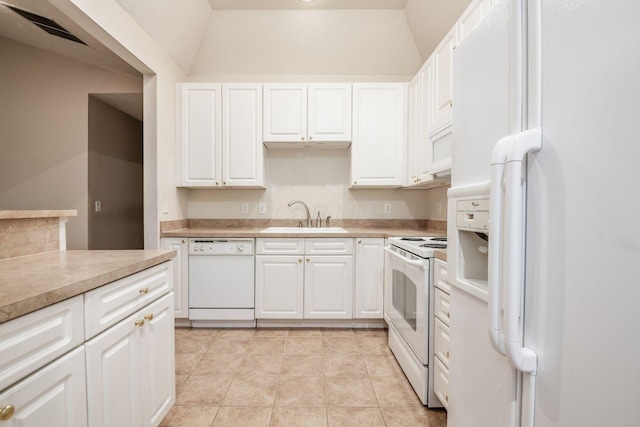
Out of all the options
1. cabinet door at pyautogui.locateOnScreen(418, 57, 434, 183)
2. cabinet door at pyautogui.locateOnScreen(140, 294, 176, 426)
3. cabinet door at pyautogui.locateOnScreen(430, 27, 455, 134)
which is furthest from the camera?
cabinet door at pyautogui.locateOnScreen(418, 57, 434, 183)

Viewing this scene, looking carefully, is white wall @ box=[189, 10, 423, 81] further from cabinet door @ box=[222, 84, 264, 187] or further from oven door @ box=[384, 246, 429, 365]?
oven door @ box=[384, 246, 429, 365]

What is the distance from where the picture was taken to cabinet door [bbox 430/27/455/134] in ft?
6.31

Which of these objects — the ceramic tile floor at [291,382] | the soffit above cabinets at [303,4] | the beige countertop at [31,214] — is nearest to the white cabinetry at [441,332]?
the ceramic tile floor at [291,382]

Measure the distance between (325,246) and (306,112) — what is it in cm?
131

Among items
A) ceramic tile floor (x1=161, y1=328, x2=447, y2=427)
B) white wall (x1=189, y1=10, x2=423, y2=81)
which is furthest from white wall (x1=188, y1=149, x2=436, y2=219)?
ceramic tile floor (x1=161, y1=328, x2=447, y2=427)

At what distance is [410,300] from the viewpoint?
178cm

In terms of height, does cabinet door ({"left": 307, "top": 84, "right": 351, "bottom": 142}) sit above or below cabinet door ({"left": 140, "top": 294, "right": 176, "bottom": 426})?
above

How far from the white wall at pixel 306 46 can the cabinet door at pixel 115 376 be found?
8.92 ft

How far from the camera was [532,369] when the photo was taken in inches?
24.2

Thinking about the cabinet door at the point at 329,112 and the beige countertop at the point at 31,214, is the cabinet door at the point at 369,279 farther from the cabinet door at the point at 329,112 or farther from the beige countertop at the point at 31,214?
the beige countertop at the point at 31,214

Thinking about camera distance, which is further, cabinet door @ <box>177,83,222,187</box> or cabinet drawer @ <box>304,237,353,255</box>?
cabinet door @ <box>177,83,222,187</box>

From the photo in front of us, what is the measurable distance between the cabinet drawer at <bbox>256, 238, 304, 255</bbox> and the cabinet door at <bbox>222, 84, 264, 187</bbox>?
66 cm

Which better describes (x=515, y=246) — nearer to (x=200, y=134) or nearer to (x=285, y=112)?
(x=285, y=112)

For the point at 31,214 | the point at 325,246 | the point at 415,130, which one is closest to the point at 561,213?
the point at 31,214
